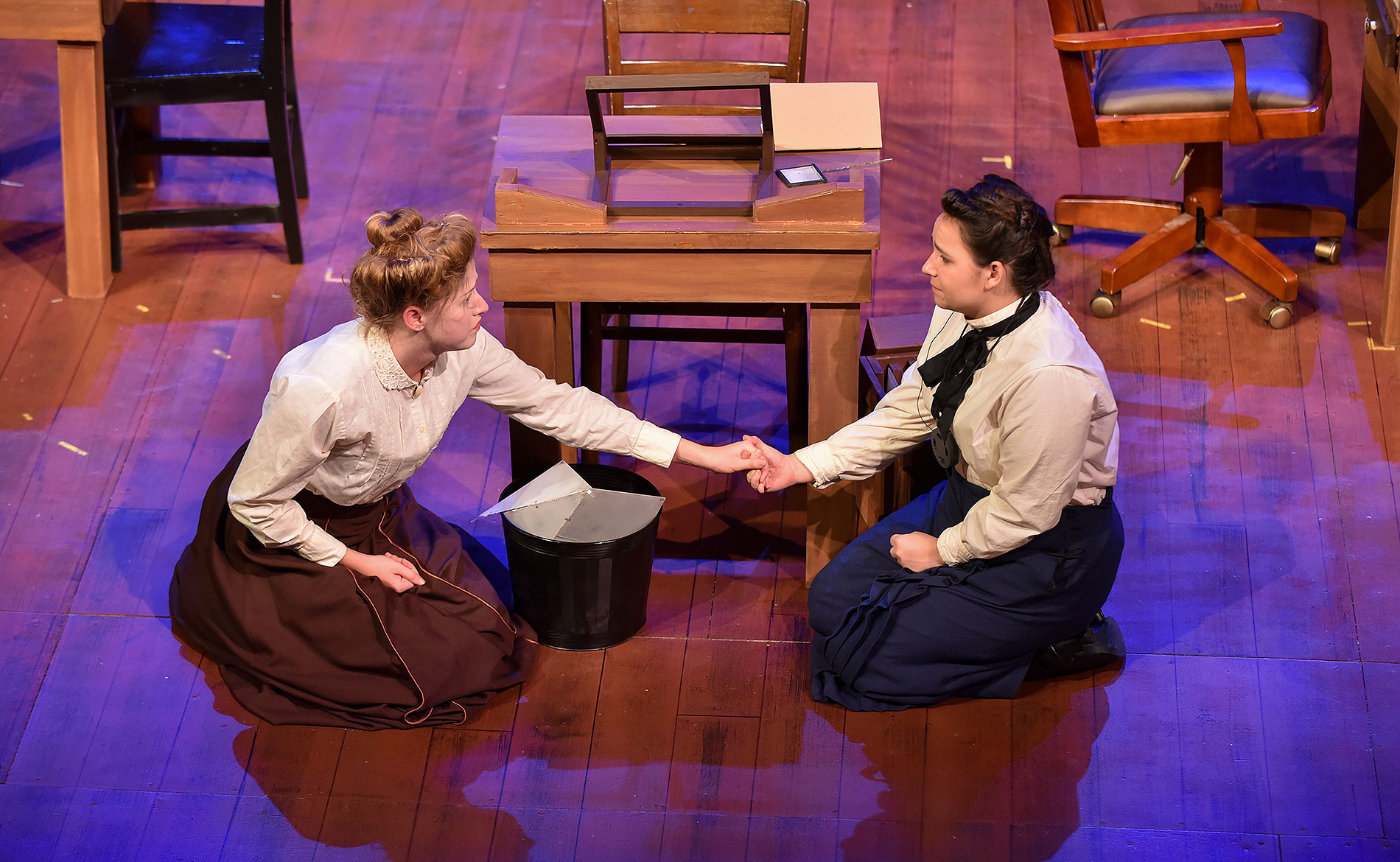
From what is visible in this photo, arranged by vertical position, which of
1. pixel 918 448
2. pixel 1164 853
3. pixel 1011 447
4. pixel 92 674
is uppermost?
pixel 1011 447

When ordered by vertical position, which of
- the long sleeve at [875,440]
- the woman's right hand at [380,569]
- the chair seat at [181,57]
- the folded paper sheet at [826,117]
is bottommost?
the woman's right hand at [380,569]

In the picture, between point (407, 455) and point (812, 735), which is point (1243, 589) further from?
point (407, 455)

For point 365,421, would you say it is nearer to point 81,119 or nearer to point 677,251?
point 677,251

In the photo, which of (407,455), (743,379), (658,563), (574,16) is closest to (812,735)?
(658,563)

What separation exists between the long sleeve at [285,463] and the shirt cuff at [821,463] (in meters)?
0.96

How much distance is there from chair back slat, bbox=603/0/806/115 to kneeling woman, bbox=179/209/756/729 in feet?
3.57

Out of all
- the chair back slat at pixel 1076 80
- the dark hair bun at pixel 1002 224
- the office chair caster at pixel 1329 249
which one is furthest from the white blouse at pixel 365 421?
the office chair caster at pixel 1329 249

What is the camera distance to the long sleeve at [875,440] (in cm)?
304

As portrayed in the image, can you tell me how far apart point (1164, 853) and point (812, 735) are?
2.29 ft

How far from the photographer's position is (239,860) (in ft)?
8.93

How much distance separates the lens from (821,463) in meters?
3.09

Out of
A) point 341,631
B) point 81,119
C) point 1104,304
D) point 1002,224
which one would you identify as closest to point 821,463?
point 1002,224

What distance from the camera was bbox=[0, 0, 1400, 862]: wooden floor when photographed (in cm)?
280

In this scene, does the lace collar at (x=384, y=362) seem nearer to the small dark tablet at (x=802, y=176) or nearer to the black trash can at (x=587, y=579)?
the black trash can at (x=587, y=579)
